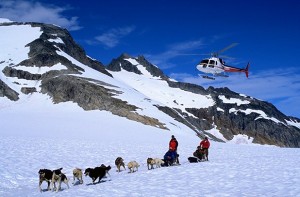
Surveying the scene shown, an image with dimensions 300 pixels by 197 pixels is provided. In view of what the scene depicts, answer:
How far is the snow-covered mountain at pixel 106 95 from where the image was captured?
283ft

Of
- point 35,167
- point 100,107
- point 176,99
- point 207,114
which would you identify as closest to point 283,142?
point 207,114

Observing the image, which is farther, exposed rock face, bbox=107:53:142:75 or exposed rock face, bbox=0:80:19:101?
exposed rock face, bbox=107:53:142:75

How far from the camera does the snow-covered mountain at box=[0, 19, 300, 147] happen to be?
86.4m

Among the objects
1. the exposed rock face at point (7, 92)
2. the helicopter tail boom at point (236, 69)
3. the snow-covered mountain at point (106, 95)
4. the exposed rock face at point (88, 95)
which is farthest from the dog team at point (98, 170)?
the exposed rock face at point (7, 92)

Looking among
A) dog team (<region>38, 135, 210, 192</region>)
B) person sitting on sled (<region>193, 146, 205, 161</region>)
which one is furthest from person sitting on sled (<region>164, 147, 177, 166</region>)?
person sitting on sled (<region>193, 146, 205, 161</region>)

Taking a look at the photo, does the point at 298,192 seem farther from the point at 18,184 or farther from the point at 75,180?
the point at 18,184

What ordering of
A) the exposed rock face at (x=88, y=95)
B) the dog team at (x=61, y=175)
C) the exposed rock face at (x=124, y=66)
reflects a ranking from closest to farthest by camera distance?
1. the dog team at (x=61, y=175)
2. the exposed rock face at (x=88, y=95)
3. the exposed rock face at (x=124, y=66)

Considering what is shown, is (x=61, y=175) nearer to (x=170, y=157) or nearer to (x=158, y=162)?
(x=158, y=162)

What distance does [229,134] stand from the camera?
15912 cm

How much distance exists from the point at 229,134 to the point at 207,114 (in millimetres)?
12728

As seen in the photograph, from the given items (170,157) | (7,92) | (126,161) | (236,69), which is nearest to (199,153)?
(170,157)

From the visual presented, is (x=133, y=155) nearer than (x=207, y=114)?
Yes

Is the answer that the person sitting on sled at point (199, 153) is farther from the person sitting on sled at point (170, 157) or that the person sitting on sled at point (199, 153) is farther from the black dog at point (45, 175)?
the black dog at point (45, 175)

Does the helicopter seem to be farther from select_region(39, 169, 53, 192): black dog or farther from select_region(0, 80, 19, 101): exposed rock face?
select_region(0, 80, 19, 101): exposed rock face
